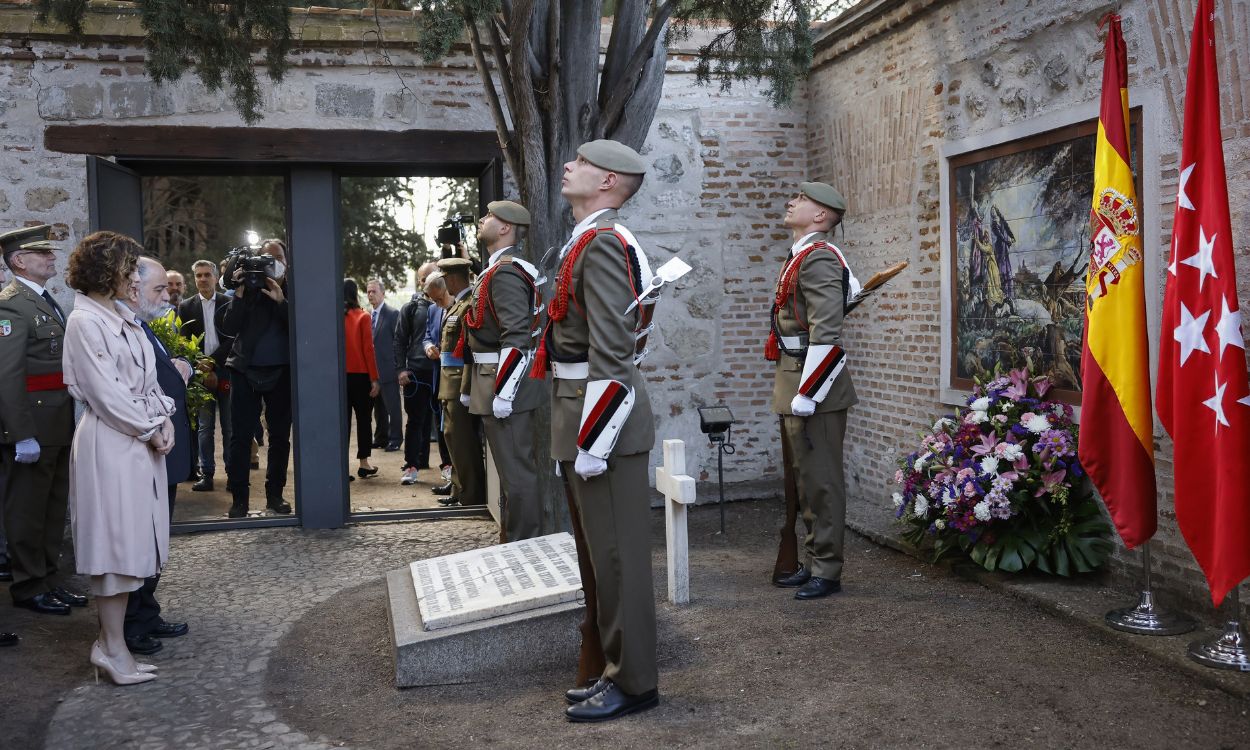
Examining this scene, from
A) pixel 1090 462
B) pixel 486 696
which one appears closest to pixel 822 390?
pixel 1090 462

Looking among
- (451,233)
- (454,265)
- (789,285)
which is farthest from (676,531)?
(451,233)

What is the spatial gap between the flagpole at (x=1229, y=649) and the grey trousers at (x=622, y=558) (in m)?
2.25

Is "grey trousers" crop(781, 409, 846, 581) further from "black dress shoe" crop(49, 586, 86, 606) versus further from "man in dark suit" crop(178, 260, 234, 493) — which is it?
"man in dark suit" crop(178, 260, 234, 493)

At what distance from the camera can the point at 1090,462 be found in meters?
4.63

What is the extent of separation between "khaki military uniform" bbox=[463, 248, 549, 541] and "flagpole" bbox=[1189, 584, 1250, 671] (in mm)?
3479

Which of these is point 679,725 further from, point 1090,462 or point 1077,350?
point 1077,350

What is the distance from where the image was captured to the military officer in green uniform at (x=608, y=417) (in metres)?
3.53

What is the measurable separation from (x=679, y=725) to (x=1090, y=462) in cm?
232

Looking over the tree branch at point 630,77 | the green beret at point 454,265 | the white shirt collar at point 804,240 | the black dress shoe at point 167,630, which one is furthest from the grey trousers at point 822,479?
the black dress shoe at point 167,630

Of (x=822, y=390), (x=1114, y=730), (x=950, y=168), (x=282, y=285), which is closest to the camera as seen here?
(x=1114, y=730)

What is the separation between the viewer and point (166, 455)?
15.5ft

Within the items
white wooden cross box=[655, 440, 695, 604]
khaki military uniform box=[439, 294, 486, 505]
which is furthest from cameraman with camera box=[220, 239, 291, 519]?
white wooden cross box=[655, 440, 695, 604]

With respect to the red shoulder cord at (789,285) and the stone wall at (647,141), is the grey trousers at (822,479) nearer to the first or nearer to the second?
the red shoulder cord at (789,285)

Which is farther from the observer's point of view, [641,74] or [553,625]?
[641,74]
